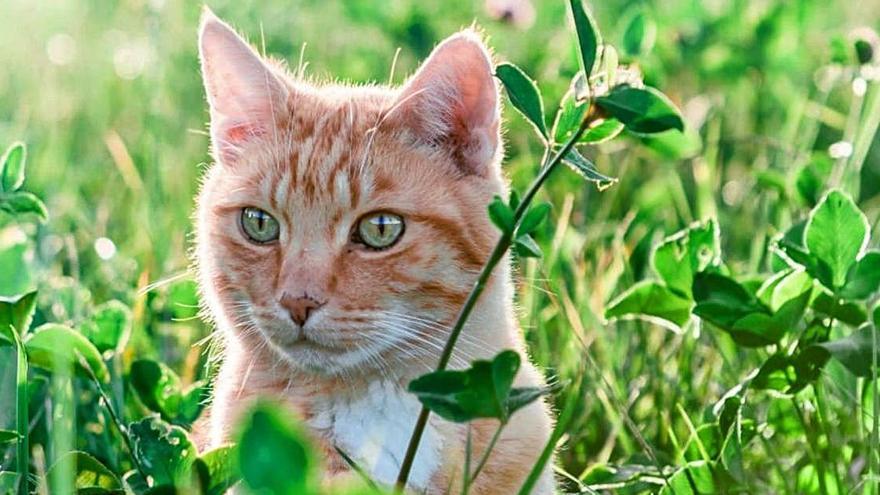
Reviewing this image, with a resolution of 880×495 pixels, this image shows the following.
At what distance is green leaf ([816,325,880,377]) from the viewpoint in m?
1.67

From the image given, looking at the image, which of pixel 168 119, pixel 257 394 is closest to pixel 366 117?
pixel 257 394

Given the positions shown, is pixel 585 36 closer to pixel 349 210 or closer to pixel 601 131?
pixel 601 131

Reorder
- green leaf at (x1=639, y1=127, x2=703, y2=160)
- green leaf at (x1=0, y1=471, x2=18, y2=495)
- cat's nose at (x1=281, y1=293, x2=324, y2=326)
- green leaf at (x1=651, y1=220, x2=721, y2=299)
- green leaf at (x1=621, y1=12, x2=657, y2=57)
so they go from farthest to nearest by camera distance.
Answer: green leaf at (x1=639, y1=127, x2=703, y2=160) < green leaf at (x1=621, y1=12, x2=657, y2=57) < green leaf at (x1=651, y1=220, x2=721, y2=299) < cat's nose at (x1=281, y1=293, x2=324, y2=326) < green leaf at (x1=0, y1=471, x2=18, y2=495)

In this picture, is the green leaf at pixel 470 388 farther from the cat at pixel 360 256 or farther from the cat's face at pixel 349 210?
the cat's face at pixel 349 210

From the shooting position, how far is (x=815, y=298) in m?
1.82

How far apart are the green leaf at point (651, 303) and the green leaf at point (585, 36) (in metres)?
0.68

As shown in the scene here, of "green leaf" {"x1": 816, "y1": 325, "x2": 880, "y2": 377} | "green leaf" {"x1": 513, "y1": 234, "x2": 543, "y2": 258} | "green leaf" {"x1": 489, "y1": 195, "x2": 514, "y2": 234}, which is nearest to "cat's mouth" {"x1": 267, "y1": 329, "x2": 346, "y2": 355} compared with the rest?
"green leaf" {"x1": 513, "y1": 234, "x2": 543, "y2": 258}

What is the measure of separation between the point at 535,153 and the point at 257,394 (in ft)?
6.71

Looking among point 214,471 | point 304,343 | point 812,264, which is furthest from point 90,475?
point 812,264

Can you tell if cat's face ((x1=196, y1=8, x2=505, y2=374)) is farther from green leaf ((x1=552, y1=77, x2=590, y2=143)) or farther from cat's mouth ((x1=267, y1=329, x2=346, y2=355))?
green leaf ((x1=552, y1=77, x2=590, y2=143))

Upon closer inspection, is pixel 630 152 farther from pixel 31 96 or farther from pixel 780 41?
pixel 31 96

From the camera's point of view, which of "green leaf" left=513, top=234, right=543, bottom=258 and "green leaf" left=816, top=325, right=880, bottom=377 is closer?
"green leaf" left=513, top=234, right=543, bottom=258

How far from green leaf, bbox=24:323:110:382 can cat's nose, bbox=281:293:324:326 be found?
0.92ft

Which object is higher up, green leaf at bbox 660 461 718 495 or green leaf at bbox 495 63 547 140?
green leaf at bbox 495 63 547 140
